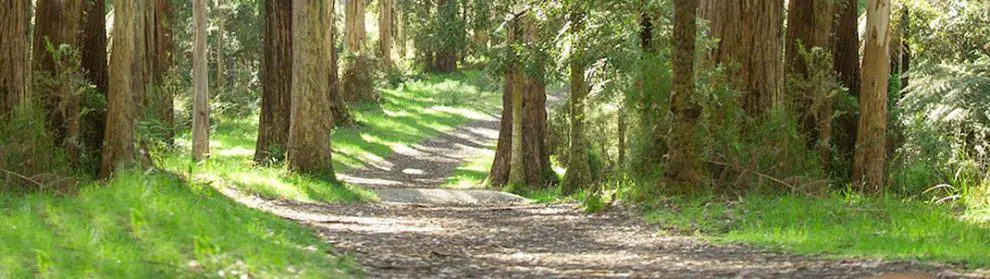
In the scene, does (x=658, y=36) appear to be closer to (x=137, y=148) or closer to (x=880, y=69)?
(x=880, y=69)

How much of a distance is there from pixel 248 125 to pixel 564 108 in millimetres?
13135

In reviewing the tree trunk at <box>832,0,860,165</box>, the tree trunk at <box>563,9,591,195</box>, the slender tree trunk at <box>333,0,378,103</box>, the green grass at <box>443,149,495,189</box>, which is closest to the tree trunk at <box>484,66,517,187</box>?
the green grass at <box>443,149,495,189</box>

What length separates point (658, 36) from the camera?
64.8ft

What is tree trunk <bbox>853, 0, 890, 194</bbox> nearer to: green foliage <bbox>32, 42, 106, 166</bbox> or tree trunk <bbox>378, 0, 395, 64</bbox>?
green foliage <bbox>32, 42, 106, 166</bbox>

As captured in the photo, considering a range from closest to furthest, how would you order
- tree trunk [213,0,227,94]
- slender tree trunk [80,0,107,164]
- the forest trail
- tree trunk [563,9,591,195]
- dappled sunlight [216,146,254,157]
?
the forest trail < slender tree trunk [80,0,107,164] < tree trunk [563,9,591,195] < dappled sunlight [216,146,254,157] < tree trunk [213,0,227,94]

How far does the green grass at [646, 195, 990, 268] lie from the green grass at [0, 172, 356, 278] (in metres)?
3.87

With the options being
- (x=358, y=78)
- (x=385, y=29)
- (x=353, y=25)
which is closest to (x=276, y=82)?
(x=358, y=78)

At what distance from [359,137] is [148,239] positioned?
32182mm

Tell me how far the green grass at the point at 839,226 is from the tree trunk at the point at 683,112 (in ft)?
1.38

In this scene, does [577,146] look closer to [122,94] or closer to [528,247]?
[122,94]

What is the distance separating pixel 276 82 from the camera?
22.5 metres

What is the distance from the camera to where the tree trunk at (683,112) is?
49.0ft

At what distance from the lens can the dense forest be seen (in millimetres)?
9531

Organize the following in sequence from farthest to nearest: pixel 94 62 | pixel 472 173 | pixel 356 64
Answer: pixel 356 64 → pixel 472 173 → pixel 94 62
